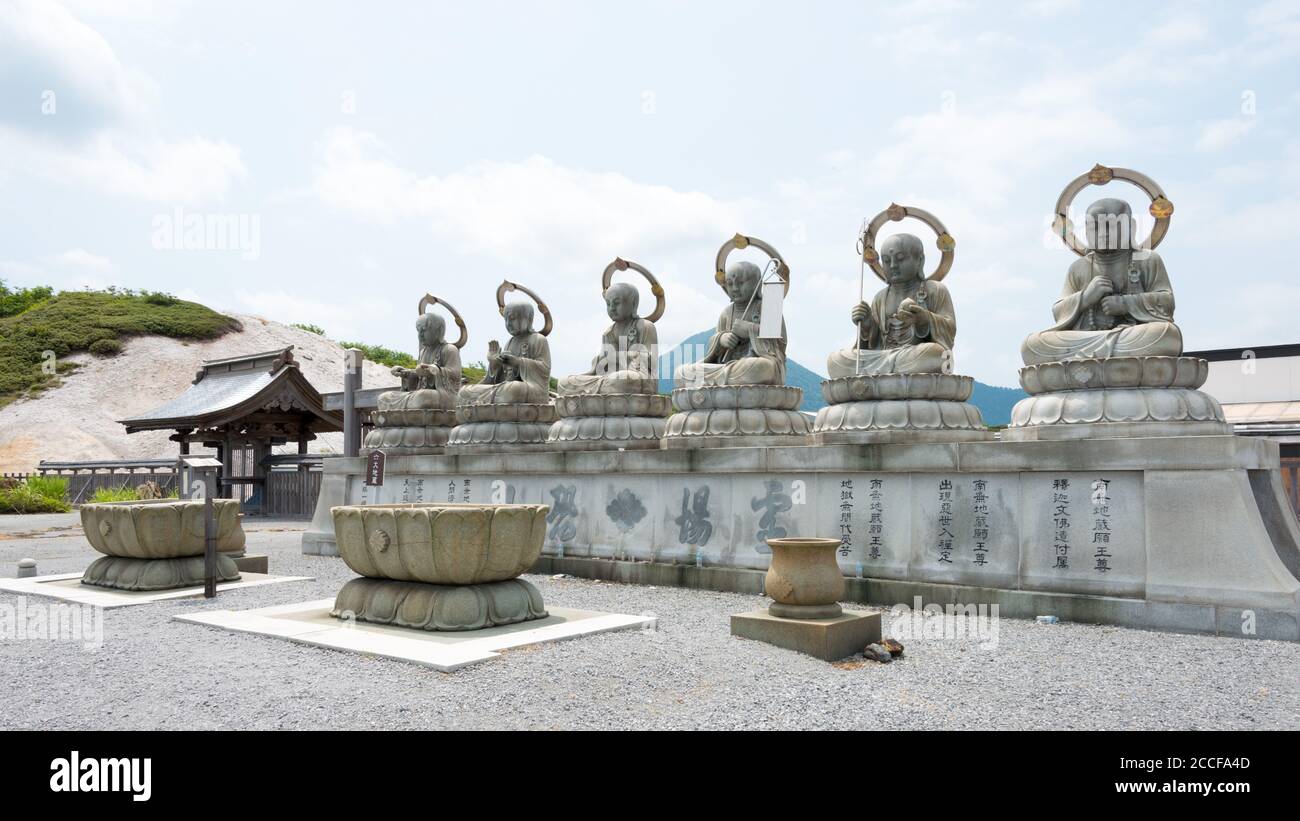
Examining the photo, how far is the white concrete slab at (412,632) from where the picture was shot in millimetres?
5539

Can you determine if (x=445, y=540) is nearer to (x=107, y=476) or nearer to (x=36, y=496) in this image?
(x=36, y=496)

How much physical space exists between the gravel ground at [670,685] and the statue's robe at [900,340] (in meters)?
2.73

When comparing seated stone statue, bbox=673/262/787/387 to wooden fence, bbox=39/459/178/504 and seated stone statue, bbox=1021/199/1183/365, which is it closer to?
seated stone statue, bbox=1021/199/1183/365

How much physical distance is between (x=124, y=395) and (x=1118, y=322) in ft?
156

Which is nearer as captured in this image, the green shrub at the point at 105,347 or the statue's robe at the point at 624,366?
the statue's robe at the point at 624,366

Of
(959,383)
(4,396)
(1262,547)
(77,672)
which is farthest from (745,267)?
(4,396)

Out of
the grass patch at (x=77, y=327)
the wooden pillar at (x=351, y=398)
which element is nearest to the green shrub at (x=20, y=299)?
the grass patch at (x=77, y=327)

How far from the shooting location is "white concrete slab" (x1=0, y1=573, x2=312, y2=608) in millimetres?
8352

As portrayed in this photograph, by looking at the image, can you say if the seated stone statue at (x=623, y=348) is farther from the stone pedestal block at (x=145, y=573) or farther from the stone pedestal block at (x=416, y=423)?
the stone pedestal block at (x=145, y=573)

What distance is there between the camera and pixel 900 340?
8.88m

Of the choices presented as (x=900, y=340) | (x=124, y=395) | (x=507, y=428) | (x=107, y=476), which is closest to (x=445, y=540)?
(x=900, y=340)

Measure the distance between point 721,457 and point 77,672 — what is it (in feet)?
19.0

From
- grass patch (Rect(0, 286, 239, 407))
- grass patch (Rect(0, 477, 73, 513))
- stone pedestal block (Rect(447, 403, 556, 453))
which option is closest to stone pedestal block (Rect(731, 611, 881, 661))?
stone pedestal block (Rect(447, 403, 556, 453))

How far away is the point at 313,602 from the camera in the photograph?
8.09m
